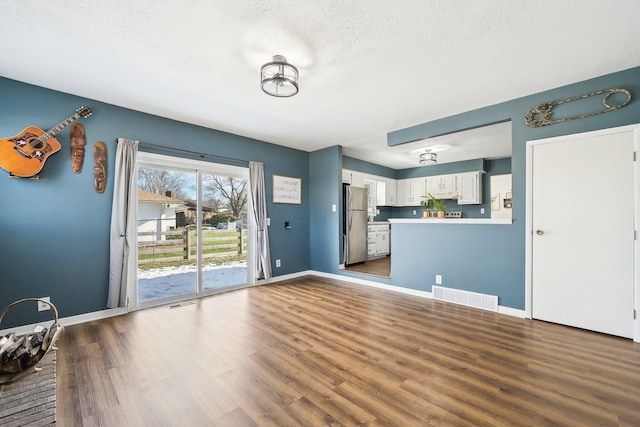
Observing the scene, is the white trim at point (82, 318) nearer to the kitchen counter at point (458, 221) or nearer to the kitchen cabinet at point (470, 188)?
the kitchen counter at point (458, 221)

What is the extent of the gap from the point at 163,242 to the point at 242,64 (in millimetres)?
2806

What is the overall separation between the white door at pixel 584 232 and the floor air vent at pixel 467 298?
436mm

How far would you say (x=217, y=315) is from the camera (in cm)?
333

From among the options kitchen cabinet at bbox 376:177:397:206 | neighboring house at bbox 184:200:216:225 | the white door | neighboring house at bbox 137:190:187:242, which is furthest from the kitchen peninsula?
neighboring house at bbox 137:190:187:242

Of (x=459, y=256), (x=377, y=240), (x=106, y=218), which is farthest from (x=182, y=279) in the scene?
(x=377, y=240)

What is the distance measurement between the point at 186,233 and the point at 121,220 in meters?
0.90

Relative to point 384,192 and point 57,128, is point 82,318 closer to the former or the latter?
point 57,128

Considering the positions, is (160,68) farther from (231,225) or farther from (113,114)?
(231,225)

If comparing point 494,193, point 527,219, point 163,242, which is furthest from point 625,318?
point 163,242

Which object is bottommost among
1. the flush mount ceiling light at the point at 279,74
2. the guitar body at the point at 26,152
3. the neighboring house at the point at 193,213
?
the neighboring house at the point at 193,213

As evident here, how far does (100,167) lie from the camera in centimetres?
328

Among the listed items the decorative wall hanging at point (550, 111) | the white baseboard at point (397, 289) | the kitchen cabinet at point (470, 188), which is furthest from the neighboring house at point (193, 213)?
the kitchen cabinet at point (470, 188)

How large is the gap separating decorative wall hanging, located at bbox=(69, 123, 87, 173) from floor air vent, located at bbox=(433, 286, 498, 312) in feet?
16.4

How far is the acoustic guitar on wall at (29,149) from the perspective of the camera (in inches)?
106
